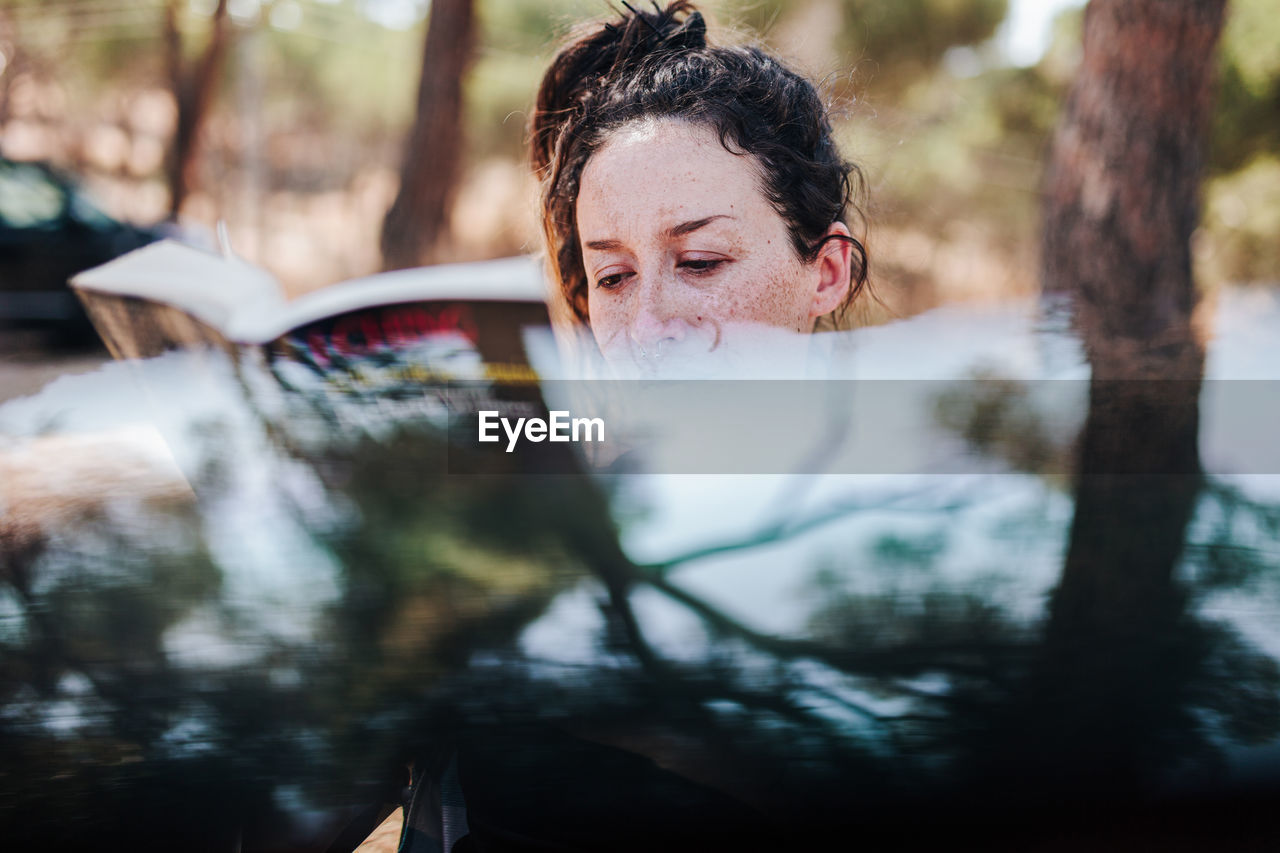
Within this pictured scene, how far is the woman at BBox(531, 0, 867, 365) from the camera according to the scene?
1075 millimetres

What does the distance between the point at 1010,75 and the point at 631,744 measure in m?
15.0

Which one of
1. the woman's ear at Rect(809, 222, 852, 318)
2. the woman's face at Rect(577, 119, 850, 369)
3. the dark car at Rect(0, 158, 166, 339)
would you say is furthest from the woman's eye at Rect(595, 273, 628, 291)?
the dark car at Rect(0, 158, 166, 339)

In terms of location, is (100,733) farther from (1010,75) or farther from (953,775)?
(1010,75)

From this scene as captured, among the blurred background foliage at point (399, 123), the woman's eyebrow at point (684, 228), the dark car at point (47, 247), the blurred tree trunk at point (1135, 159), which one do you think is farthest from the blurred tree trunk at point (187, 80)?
the woman's eyebrow at point (684, 228)

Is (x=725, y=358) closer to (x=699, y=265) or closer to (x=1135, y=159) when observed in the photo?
(x=699, y=265)

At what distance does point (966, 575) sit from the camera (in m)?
1.01

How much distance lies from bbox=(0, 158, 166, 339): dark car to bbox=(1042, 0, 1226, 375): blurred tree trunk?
1795 millimetres

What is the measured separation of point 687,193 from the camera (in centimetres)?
109

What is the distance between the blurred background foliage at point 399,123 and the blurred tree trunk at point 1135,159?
142 inches

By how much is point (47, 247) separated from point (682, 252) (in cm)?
133

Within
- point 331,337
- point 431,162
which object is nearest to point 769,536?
point 331,337

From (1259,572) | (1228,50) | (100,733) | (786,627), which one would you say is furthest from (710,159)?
(1228,50)

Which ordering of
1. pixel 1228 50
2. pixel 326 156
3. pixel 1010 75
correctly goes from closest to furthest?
pixel 1228 50
pixel 1010 75
pixel 326 156

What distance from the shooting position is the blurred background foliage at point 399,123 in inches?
323
